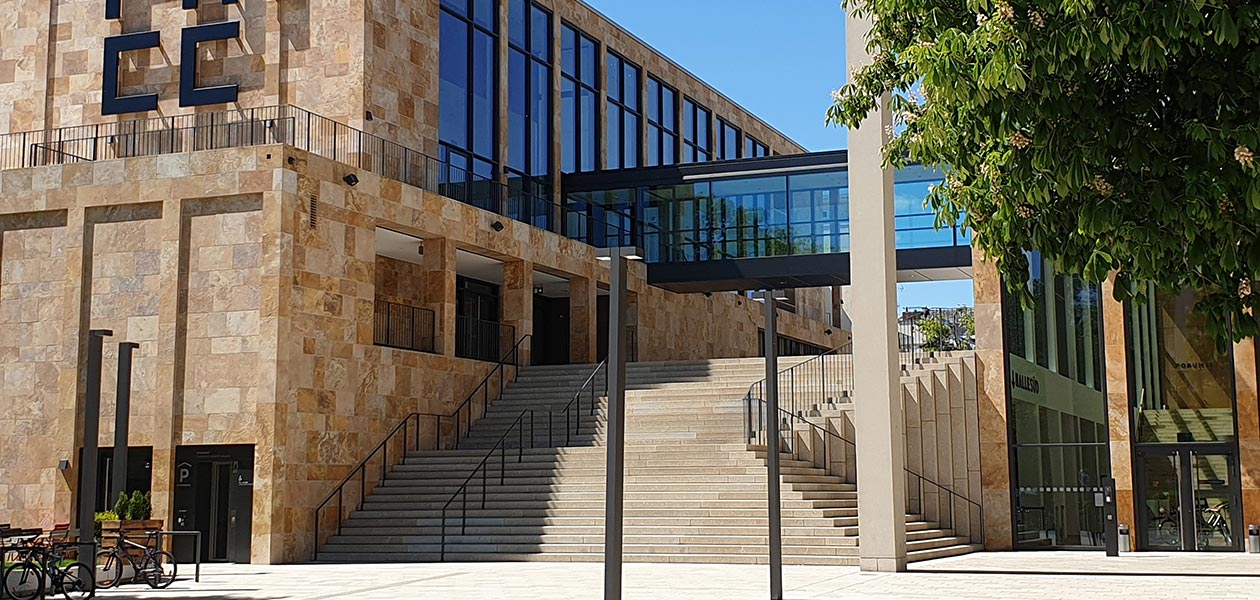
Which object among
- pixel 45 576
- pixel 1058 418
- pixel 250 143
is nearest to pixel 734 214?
pixel 1058 418

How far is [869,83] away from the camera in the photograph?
10.2 metres

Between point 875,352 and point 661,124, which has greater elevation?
point 661,124

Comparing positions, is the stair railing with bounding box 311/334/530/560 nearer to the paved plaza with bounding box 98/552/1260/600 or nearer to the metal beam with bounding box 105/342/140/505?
the paved plaza with bounding box 98/552/1260/600

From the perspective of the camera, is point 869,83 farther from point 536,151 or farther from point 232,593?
point 536,151

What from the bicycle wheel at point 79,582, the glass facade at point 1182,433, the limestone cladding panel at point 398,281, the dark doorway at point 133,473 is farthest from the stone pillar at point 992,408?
the bicycle wheel at point 79,582

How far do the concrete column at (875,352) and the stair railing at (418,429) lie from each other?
35.4ft

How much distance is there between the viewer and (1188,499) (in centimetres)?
2511

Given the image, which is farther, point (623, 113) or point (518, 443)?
point (623, 113)

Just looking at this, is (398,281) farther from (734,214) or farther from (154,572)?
(154,572)

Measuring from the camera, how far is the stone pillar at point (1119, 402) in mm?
25469

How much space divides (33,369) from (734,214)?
58.3 feet

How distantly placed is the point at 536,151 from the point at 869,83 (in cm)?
2657

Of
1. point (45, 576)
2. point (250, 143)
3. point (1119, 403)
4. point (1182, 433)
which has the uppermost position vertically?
point (250, 143)

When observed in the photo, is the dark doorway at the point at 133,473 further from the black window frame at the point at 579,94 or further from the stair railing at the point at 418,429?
the black window frame at the point at 579,94
